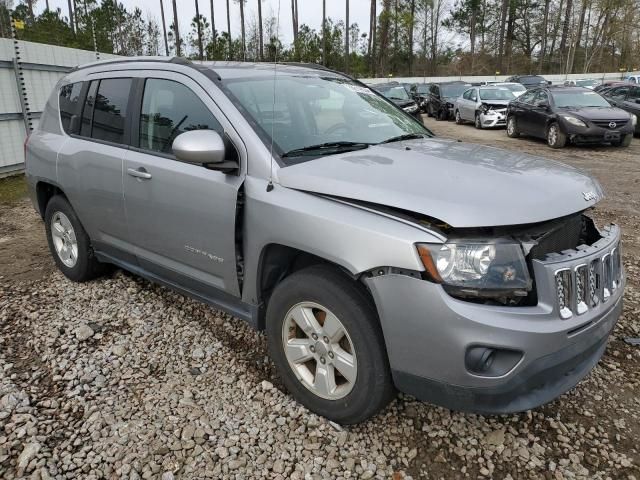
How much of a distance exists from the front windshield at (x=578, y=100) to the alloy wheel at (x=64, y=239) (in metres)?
12.8

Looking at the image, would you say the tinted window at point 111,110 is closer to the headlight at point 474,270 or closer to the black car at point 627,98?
the headlight at point 474,270

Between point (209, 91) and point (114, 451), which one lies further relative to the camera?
point (209, 91)

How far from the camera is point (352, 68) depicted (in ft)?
180

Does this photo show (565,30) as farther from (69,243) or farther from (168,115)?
(168,115)

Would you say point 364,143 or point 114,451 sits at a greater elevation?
point 364,143

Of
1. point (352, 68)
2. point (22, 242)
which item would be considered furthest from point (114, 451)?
point (352, 68)

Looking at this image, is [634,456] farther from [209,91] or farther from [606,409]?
Answer: [209,91]

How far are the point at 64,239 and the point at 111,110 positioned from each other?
1.41 meters

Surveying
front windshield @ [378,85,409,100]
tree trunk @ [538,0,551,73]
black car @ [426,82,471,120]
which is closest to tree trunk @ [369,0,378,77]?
tree trunk @ [538,0,551,73]

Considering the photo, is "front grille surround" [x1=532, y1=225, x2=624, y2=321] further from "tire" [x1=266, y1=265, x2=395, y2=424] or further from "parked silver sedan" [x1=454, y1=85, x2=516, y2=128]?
"parked silver sedan" [x1=454, y1=85, x2=516, y2=128]

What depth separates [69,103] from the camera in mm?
4219

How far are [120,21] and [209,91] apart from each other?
55.9 meters

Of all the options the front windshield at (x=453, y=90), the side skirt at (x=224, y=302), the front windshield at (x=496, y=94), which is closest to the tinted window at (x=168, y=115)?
the side skirt at (x=224, y=302)

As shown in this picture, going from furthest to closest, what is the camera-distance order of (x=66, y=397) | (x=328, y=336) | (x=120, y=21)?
(x=120, y=21)
(x=66, y=397)
(x=328, y=336)
